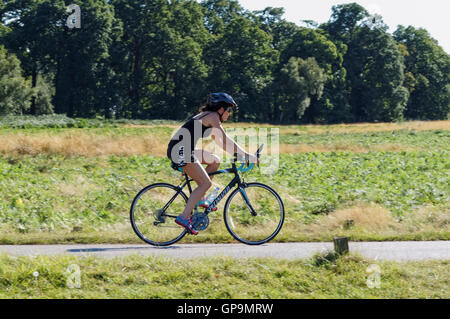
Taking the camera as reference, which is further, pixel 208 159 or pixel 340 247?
pixel 208 159

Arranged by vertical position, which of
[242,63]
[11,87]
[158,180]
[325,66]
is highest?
[242,63]

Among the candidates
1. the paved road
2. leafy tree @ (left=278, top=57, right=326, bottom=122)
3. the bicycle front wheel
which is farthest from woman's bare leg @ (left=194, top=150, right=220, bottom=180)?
leafy tree @ (left=278, top=57, right=326, bottom=122)

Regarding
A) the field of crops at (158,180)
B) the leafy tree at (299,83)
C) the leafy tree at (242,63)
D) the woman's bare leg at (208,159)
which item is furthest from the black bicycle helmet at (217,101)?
the leafy tree at (242,63)

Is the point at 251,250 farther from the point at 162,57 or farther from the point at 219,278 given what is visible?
the point at 162,57

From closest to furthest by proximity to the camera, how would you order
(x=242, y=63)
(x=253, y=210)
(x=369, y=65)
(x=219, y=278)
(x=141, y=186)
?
(x=219, y=278)
(x=253, y=210)
(x=141, y=186)
(x=242, y=63)
(x=369, y=65)

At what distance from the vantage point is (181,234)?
7453 mm

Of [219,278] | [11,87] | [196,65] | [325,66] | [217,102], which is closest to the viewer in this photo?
[219,278]

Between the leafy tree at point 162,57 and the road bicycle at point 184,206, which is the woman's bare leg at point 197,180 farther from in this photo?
the leafy tree at point 162,57

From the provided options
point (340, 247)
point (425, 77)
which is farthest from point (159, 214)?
point (425, 77)

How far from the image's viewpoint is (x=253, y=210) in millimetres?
7402

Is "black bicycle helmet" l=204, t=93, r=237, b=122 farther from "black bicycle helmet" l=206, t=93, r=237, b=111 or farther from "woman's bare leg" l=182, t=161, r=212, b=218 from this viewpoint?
"woman's bare leg" l=182, t=161, r=212, b=218

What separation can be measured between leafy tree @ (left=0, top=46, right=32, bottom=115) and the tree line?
0.17 meters

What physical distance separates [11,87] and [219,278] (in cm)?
5485
